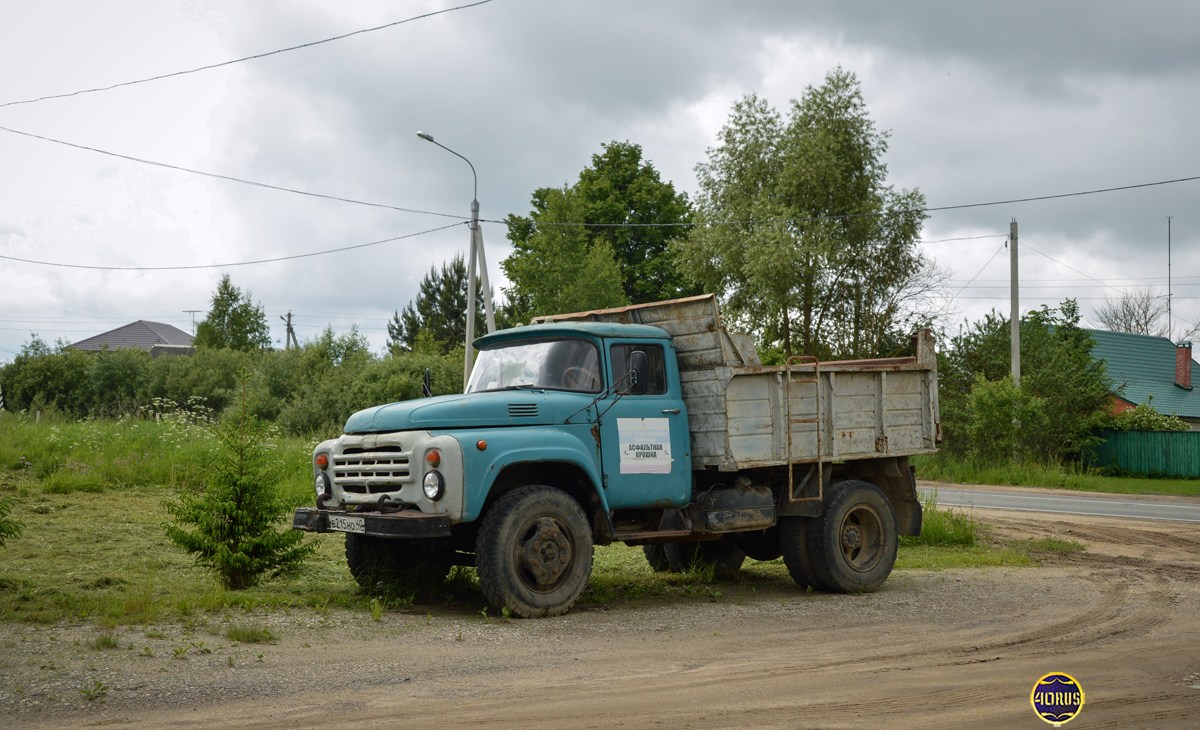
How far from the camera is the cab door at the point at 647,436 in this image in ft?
27.1

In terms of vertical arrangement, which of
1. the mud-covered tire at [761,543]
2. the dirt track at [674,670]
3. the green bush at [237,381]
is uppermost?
the green bush at [237,381]

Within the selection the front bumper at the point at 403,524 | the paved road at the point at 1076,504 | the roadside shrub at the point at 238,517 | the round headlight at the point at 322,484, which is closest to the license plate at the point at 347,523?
the front bumper at the point at 403,524

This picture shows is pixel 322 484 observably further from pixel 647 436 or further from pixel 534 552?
pixel 647 436

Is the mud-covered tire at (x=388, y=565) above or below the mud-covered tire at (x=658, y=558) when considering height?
above

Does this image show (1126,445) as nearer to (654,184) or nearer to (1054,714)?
(654,184)

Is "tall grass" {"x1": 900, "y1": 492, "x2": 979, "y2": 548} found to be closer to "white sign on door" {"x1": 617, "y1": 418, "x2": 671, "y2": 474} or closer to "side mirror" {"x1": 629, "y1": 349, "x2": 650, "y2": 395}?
"white sign on door" {"x1": 617, "y1": 418, "x2": 671, "y2": 474}

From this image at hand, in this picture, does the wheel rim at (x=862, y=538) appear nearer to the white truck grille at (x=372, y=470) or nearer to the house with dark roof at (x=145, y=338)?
the white truck grille at (x=372, y=470)

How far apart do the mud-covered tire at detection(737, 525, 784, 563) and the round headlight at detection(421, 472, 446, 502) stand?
418 cm

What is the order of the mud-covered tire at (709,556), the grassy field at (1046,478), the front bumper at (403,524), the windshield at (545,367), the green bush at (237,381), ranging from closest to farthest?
the front bumper at (403,524)
the windshield at (545,367)
the mud-covered tire at (709,556)
the grassy field at (1046,478)
the green bush at (237,381)

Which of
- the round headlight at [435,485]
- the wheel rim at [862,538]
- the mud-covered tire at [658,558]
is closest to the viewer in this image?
the round headlight at [435,485]

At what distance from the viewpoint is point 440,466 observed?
714 cm

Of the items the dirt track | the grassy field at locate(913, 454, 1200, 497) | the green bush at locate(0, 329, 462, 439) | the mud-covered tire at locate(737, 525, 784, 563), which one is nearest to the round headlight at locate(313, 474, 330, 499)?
the dirt track

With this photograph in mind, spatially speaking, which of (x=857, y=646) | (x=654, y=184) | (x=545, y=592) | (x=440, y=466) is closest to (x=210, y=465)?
(x=440, y=466)

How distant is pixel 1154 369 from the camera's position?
4266cm
